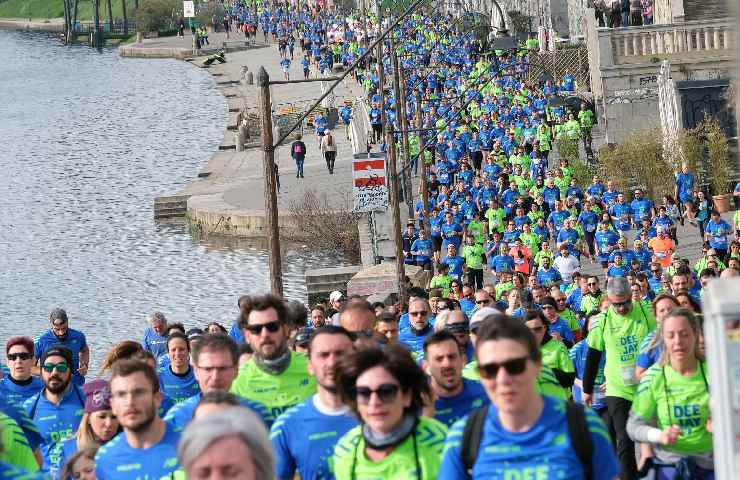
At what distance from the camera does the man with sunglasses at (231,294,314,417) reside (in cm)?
949

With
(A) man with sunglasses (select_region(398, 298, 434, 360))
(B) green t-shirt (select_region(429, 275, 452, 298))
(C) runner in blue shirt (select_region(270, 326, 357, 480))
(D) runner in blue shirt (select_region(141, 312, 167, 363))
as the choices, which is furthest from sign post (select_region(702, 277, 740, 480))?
→ (B) green t-shirt (select_region(429, 275, 452, 298))

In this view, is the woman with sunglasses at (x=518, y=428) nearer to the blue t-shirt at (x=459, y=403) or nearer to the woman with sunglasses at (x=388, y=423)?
the woman with sunglasses at (x=388, y=423)

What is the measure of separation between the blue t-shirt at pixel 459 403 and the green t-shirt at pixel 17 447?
1.96 meters

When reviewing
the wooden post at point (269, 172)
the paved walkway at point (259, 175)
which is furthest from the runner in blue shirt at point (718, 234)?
the paved walkway at point (259, 175)

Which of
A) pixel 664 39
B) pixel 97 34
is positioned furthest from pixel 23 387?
pixel 97 34

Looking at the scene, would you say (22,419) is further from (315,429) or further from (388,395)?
(388,395)

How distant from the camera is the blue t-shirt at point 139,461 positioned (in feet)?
26.6

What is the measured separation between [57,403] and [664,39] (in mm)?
33515

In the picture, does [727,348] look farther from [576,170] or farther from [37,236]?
[37,236]

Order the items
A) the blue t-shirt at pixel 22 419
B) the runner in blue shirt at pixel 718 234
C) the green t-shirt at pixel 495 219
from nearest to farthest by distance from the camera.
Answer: the blue t-shirt at pixel 22 419
the runner in blue shirt at pixel 718 234
the green t-shirt at pixel 495 219

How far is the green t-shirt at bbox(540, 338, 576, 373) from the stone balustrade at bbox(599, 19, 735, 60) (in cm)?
3012

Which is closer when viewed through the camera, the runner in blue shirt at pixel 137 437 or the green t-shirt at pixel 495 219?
the runner in blue shirt at pixel 137 437

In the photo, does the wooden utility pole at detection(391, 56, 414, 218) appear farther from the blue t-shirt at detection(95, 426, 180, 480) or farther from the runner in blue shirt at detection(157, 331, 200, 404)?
the blue t-shirt at detection(95, 426, 180, 480)

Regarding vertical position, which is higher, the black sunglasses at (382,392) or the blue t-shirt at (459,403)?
the black sunglasses at (382,392)
